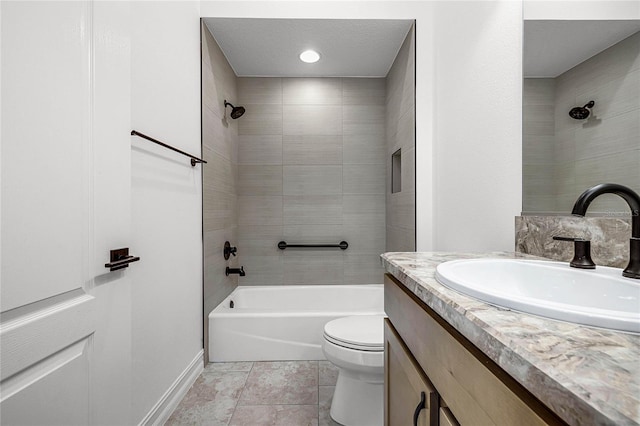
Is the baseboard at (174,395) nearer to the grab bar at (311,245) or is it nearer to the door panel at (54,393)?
the door panel at (54,393)

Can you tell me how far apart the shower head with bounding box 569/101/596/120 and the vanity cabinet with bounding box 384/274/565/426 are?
0.78 meters

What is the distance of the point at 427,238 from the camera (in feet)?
6.58

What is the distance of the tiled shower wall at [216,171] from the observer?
2.04 metres

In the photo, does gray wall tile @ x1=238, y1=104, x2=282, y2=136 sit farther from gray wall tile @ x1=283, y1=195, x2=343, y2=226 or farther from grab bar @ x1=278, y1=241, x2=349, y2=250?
grab bar @ x1=278, y1=241, x2=349, y2=250

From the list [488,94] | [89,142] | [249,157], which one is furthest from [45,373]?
[249,157]

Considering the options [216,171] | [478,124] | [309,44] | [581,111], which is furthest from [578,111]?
[216,171]

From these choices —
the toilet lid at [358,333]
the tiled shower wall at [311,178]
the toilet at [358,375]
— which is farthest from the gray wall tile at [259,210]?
the toilet at [358,375]

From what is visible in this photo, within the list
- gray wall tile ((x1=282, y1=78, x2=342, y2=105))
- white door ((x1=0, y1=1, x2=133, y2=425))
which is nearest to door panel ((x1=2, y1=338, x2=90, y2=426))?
white door ((x1=0, y1=1, x2=133, y2=425))

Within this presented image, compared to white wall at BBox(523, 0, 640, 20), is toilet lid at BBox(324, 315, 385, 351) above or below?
below

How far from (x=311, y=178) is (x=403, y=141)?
0.92 meters

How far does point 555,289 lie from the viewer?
2.63 feet

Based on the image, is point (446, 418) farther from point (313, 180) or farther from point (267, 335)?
point (313, 180)

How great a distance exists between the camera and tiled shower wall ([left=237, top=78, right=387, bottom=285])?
2.80m

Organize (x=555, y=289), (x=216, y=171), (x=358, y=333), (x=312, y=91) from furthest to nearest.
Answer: (x=312, y=91)
(x=216, y=171)
(x=358, y=333)
(x=555, y=289)
